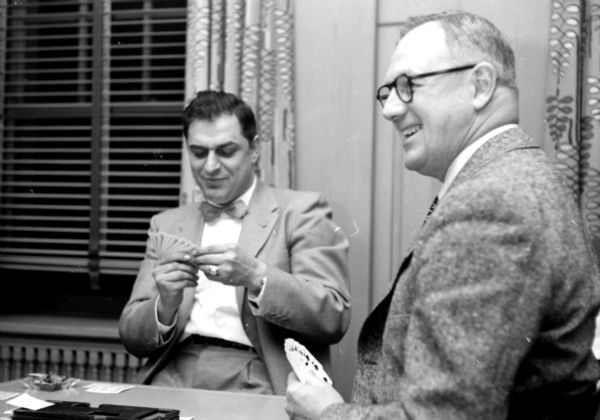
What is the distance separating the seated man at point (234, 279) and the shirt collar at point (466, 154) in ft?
3.41

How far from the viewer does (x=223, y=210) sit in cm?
288

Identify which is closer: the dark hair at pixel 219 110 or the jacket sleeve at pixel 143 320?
the jacket sleeve at pixel 143 320

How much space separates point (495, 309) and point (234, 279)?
4.64 feet

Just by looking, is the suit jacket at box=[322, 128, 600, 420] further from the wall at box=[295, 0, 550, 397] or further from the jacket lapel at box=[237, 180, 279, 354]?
the wall at box=[295, 0, 550, 397]

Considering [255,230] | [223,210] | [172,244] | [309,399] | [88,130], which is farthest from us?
[88,130]

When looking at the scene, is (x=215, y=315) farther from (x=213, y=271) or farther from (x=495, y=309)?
(x=495, y=309)

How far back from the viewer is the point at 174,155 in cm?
388

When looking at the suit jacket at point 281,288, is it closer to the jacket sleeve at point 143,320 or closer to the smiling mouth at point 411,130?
the jacket sleeve at point 143,320

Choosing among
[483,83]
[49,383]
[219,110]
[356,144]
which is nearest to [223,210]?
[219,110]

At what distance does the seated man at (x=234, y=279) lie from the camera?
2484 mm

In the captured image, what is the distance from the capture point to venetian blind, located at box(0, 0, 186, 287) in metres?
3.70

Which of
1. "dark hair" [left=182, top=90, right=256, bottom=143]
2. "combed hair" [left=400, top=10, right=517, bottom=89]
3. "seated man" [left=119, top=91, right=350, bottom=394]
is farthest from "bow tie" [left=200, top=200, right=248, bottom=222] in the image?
"combed hair" [left=400, top=10, right=517, bottom=89]

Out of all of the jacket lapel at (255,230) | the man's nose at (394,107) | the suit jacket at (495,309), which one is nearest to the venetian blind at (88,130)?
the jacket lapel at (255,230)

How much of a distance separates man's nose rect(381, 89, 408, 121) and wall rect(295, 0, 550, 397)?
159 cm
